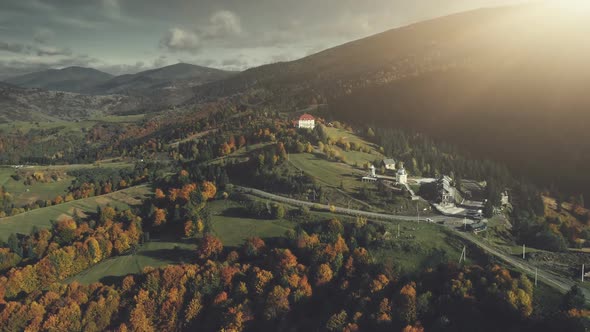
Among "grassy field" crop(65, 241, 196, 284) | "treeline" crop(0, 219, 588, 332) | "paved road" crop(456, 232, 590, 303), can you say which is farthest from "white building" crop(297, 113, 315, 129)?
"paved road" crop(456, 232, 590, 303)

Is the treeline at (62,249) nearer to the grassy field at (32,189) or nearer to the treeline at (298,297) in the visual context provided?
the treeline at (298,297)

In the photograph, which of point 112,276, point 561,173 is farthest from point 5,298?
point 561,173

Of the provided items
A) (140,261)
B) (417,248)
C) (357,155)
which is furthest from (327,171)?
(140,261)

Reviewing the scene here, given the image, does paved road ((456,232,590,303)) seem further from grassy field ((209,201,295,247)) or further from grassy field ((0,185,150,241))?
grassy field ((0,185,150,241))

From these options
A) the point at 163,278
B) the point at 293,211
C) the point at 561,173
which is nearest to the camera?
the point at 163,278

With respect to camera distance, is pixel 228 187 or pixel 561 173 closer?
pixel 228 187

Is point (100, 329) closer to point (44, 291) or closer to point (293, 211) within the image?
point (44, 291)

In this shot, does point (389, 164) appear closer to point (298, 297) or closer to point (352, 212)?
point (352, 212)
